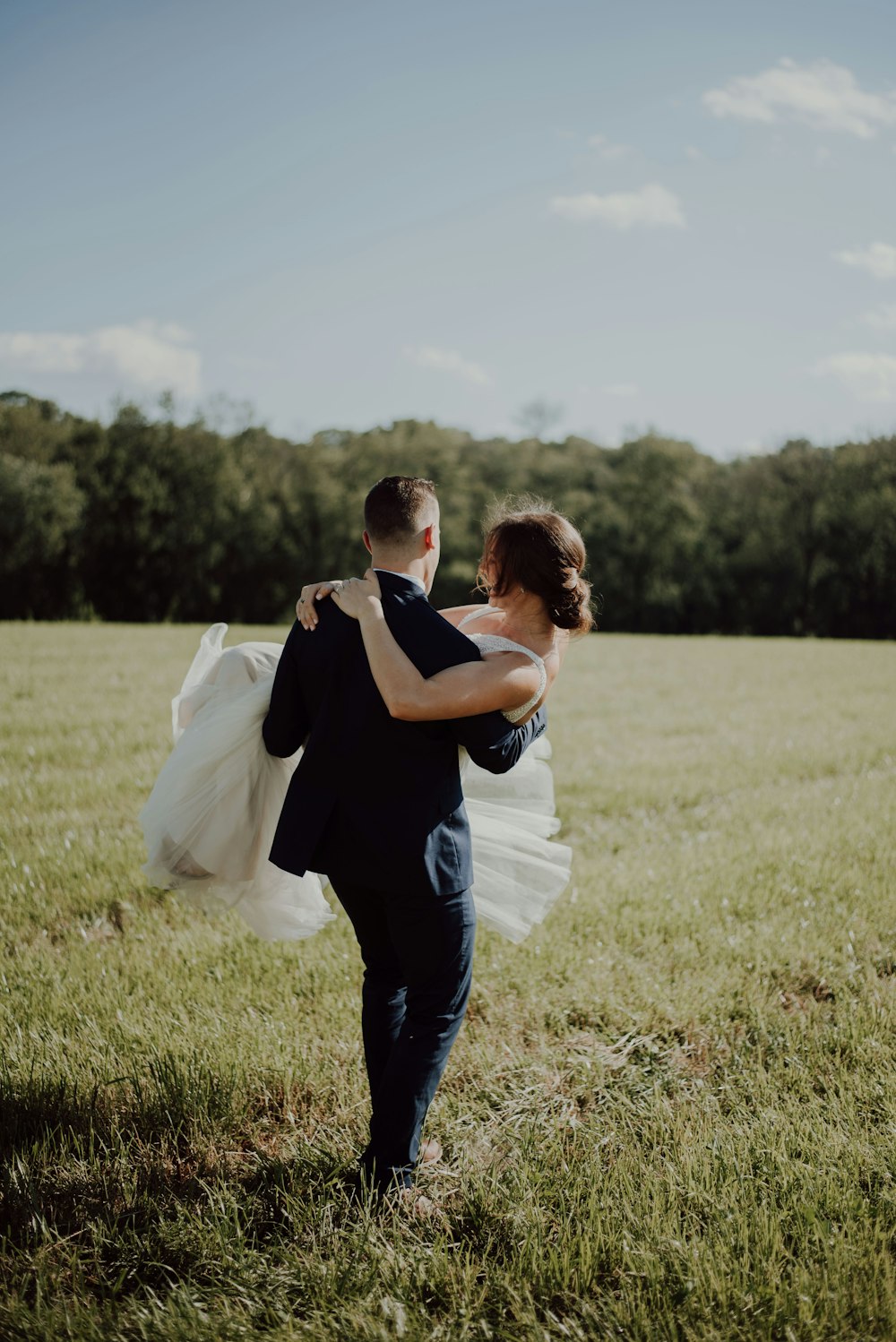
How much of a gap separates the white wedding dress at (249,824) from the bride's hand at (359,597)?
39 cm

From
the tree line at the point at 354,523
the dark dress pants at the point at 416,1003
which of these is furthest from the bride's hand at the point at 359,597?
the tree line at the point at 354,523

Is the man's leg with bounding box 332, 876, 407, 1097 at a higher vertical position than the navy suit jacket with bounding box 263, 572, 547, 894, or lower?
lower

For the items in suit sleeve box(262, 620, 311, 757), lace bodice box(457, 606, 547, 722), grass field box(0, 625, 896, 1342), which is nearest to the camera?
grass field box(0, 625, 896, 1342)

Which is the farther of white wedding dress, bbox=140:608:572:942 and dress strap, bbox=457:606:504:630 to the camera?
white wedding dress, bbox=140:608:572:942

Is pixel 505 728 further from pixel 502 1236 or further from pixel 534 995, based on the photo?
pixel 534 995

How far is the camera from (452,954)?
307 cm

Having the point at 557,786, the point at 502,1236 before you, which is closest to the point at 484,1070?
the point at 502,1236

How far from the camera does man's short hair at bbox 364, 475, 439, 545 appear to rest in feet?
9.79

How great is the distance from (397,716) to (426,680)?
0.48ft

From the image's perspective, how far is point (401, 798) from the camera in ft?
9.80

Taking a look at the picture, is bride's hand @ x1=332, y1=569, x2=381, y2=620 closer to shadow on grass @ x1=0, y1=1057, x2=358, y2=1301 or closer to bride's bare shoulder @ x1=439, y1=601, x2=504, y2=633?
bride's bare shoulder @ x1=439, y1=601, x2=504, y2=633

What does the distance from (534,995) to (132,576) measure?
5650cm

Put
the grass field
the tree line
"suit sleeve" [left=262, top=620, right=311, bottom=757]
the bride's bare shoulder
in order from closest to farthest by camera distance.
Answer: the grass field < "suit sleeve" [left=262, top=620, right=311, bottom=757] < the bride's bare shoulder < the tree line

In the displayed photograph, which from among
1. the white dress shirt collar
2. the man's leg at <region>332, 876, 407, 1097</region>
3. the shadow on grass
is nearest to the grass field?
the shadow on grass
